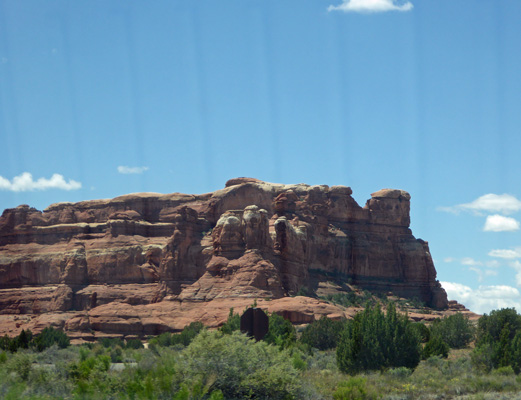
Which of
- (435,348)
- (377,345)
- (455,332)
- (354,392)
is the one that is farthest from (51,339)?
(354,392)

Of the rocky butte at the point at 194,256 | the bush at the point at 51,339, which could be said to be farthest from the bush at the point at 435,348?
the bush at the point at 51,339

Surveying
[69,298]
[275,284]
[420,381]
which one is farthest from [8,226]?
[420,381]

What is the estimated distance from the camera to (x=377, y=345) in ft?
124

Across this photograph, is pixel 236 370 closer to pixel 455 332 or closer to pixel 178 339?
pixel 178 339

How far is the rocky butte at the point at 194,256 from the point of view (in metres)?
87.6

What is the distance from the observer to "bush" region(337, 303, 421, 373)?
3775 centimetres

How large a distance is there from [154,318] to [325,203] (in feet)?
118

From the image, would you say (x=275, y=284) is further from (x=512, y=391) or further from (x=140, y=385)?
(x=140, y=385)

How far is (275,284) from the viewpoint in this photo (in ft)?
276

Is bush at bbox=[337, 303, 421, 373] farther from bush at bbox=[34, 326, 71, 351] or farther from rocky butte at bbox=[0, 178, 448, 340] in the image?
rocky butte at bbox=[0, 178, 448, 340]

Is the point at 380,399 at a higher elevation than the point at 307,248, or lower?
lower

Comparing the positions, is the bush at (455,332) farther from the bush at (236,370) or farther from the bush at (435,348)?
the bush at (236,370)

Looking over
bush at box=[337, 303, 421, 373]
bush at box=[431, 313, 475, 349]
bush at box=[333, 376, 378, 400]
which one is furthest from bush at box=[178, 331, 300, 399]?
bush at box=[431, 313, 475, 349]

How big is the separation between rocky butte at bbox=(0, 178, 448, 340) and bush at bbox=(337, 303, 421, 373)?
130 ft
